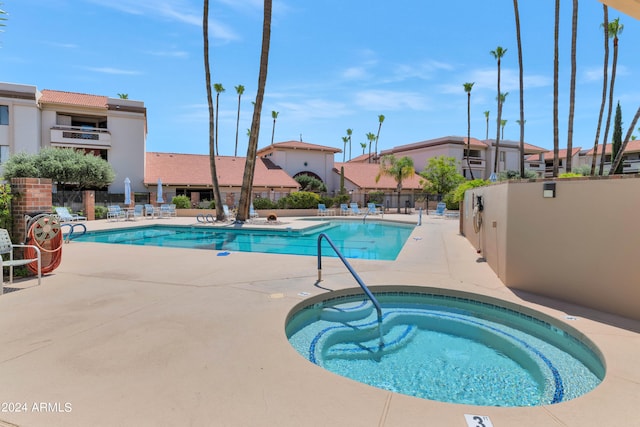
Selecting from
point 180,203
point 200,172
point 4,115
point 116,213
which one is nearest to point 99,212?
point 116,213

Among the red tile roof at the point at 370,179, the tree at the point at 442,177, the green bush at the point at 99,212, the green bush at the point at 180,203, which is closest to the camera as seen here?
the green bush at the point at 99,212

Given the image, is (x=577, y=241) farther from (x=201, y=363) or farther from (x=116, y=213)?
(x=116, y=213)

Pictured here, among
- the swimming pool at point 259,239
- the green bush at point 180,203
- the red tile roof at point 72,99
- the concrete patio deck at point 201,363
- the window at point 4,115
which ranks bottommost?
the swimming pool at point 259,239

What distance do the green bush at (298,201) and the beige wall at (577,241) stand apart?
70.1 feet

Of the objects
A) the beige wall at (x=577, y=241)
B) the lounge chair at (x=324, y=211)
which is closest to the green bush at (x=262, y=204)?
the lounge chair at (x=324, y=211)

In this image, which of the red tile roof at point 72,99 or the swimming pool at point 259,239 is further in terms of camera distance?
the red tile roof at point 72,99

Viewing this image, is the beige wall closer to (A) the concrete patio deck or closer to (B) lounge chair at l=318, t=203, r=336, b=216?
(A) the concrete patio deck

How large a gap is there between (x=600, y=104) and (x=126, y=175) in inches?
1292

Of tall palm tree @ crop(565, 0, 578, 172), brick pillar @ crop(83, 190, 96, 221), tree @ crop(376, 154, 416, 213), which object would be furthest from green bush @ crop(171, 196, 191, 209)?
tall palm tree @ crop(565, 0, 578, 172)

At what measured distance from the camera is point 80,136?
1056 inches

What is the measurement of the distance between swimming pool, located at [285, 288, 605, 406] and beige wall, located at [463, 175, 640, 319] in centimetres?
78

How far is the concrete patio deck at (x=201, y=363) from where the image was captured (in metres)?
2.40

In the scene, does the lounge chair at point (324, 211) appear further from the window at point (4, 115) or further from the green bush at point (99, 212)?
the window at point (4, 115)

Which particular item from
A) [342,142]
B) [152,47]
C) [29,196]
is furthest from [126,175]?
[342,142]
